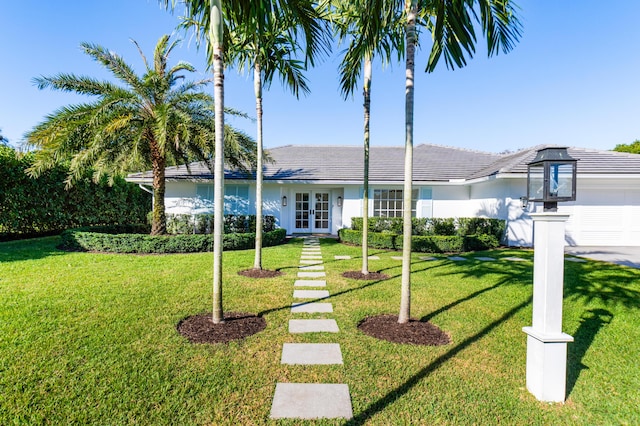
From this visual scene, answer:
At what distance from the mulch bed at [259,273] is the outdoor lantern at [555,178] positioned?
5.07 meters

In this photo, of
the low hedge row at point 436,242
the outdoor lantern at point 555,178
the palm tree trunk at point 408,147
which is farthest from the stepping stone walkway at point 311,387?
the low hedge row at point 436,242

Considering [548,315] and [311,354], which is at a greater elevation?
[548,315]

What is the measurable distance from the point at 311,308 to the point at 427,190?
10.6m

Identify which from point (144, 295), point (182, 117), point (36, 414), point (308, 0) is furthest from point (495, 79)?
point (36, 414)

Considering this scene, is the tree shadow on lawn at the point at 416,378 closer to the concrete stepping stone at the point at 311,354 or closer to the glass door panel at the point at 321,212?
the concrete stepping stone at the point at 311,354

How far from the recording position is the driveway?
27.8 feet

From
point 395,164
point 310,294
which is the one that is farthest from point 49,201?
point 395,164

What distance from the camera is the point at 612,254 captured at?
970cm

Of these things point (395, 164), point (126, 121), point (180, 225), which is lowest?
point (180, 225)

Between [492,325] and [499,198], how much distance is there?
31.1 ft

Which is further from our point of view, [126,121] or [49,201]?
[49,201]

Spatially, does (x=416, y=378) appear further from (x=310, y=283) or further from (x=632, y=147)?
(x=632, y=147)

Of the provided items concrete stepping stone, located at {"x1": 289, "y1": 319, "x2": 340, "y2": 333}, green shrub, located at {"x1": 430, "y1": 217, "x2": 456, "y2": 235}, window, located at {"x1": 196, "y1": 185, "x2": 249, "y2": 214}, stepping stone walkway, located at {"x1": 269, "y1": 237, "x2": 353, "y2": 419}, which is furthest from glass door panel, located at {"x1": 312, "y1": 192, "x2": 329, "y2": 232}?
concrete stepping stone, located at {"x1": 289, "y1": 319, "x2": 340, "y2": 333}

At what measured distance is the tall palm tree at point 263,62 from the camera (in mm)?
6000
